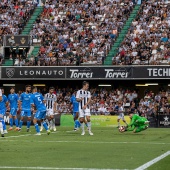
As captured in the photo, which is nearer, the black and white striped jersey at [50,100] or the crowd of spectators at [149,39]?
the black and white striped jersey at [50,100]

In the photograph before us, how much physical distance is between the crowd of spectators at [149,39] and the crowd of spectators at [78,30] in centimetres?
142

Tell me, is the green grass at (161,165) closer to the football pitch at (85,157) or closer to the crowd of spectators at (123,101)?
the football pitch at (85,157)

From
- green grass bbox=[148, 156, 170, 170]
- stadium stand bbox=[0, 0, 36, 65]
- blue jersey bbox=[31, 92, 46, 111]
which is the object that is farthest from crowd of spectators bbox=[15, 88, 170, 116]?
green grass bbox=[148, 156, 170, 170]

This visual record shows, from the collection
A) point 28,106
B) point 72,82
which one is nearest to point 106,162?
point 28,106

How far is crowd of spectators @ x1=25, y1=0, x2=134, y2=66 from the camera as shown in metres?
44.2

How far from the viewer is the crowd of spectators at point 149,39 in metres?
41.9

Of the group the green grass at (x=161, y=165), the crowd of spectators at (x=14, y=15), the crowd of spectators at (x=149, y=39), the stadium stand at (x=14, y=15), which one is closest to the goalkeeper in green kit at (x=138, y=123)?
the green grass at (x=161, y=165)

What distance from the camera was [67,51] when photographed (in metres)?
→ 45.4

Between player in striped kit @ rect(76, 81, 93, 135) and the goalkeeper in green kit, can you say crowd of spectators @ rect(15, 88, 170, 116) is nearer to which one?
the goalkeeper in green kit

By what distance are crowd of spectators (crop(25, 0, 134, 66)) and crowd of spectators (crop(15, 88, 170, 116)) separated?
263 cm

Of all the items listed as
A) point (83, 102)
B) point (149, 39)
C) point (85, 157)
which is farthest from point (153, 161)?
point (149, 39)

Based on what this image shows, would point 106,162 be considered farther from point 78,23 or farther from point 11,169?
point 78,23

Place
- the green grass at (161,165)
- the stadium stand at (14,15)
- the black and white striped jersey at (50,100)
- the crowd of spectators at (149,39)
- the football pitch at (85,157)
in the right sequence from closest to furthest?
1. the green grass at (161,165)
2. the football pitch at (85,157)
3. the black and white striped jersey at (50,100)
4. the crowd of spectators at (149,39)
5. the stadium stand at (14,15)

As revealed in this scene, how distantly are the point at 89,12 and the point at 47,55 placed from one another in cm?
618
